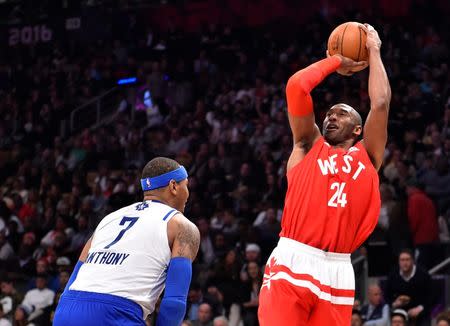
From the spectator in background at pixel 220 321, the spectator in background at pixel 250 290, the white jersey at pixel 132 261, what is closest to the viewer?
the white jersey at pixel 132 261

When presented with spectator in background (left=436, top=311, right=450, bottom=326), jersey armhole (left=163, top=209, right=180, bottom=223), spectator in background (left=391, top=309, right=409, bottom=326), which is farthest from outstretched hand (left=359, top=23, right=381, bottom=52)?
spectator in background (left=391, top=309, right=409, bottom=326)

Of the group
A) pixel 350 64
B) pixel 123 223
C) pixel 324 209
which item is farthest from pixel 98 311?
pixel 350 64

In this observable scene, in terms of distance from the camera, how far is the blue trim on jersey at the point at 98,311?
5.48m

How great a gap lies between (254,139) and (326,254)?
11414 mm

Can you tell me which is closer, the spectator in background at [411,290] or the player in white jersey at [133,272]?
the player in white jersey at [133,272]

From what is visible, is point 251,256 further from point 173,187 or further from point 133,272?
point 133,272

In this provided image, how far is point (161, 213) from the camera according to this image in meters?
5.80

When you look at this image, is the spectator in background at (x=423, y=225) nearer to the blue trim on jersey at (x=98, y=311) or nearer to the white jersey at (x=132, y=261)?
the white jersey at (x=132, y=261)

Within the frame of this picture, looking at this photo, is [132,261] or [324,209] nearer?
[132,261]

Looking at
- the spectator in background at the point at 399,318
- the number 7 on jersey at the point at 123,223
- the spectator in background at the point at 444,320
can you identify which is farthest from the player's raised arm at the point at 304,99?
the spectator in background at the point at 399,318

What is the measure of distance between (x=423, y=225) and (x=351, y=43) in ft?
23.7

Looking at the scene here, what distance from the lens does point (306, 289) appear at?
6.10m

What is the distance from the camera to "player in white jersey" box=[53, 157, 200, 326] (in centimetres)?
553

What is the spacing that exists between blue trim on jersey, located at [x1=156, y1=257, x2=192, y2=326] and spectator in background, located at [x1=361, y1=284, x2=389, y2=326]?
6.34 metres
